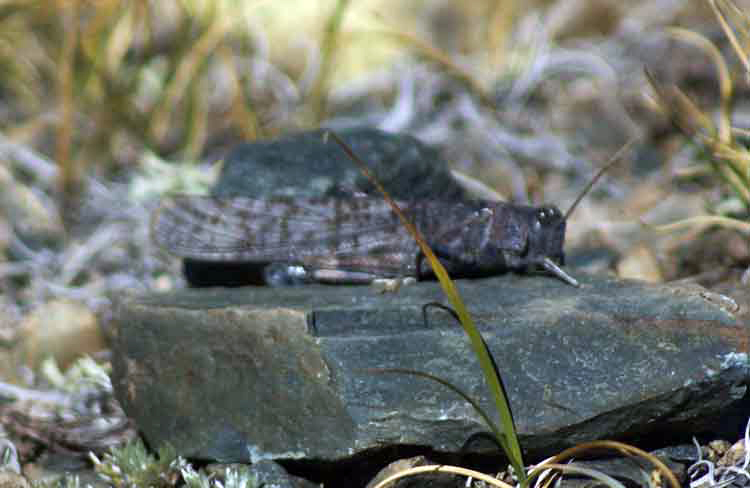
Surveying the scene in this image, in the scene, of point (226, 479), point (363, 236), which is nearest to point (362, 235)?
point (363, 236)

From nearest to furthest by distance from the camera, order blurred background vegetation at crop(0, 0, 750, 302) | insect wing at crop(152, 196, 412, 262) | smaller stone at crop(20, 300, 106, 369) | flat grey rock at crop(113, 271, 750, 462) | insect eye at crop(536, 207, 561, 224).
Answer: flat grey rock at crop(113, 271, 750, 462), insect eye at crop(536, 207, 561, 224), insect wing at crop(152, 196, 412, 262), smaller stone at crop(20, 300, 106, 369), blurred background vegetation at crop(0, 0, 750, 302)

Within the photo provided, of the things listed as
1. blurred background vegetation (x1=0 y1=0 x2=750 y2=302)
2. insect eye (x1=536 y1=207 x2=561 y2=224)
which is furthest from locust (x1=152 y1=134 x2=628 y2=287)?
blurred background vegetation (x1=0 y1=0 x2=750 y2=302)

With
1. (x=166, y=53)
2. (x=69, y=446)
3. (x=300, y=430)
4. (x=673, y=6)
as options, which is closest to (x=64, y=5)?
(x=166, y=53)

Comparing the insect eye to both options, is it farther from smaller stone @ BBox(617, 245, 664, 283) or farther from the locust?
smaller stone @ BBox(617, 245, 664, 283)

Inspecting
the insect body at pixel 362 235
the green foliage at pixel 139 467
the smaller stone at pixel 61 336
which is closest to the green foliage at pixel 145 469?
the green foliage at pixel 139 467

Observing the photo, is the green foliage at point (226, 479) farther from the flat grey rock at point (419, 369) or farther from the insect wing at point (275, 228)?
the insect wing at point (275, 228)

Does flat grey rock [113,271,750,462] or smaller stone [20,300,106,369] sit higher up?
flat grey rock [113,271,750,462]

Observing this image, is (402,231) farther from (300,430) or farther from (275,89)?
(275,89)
